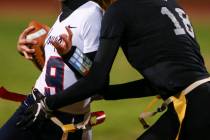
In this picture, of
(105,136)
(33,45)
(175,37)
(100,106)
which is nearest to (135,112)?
(100,106)

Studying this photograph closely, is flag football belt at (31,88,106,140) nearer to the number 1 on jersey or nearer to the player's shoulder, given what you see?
the player's shoulder

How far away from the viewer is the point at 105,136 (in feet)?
24.0

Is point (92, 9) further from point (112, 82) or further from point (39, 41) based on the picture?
point (112, 82)

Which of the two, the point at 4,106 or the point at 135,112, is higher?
the point at 4,106

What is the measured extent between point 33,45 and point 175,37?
1.05 metres

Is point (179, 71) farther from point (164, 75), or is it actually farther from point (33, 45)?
point (33, 45)

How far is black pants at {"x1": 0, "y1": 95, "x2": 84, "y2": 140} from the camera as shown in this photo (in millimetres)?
4547

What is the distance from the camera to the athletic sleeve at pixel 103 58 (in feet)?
13.4

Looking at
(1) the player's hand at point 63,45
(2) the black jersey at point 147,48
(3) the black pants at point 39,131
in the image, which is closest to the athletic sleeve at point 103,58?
(2) the black jersey at point 147,48

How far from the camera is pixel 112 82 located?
33.2 feet

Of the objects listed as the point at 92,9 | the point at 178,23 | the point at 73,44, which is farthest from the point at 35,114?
the point at 178,23

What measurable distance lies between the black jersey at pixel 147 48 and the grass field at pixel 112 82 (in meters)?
3.13

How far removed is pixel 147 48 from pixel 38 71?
648 centimetres

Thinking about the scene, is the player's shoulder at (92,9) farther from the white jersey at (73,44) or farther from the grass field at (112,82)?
the grass field at (112,82)
